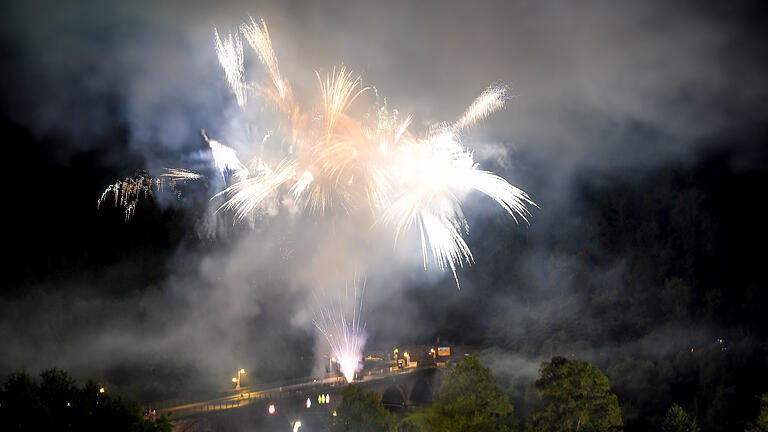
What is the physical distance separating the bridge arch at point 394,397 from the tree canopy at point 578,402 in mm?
32832

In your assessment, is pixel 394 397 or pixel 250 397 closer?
pixel 250 397

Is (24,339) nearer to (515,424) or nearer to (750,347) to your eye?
(515,424)

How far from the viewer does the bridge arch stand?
5797cm

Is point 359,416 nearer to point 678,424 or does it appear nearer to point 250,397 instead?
point 250,397

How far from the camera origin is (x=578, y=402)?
25.8 m

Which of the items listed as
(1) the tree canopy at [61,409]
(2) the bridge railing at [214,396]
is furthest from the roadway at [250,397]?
(1) the tree canopy at [61,409]

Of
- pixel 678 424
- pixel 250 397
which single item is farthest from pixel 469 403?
pixel 250 397

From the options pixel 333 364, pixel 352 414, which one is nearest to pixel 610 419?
pixel 352 414

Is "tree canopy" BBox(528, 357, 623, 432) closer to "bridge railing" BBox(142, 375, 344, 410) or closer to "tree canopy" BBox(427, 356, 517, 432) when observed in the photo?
"tree canopy" BBox(427, 356, 517, 432)

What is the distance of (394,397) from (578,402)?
3799 cm

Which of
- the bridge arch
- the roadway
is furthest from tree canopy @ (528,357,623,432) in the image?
the bridge arch

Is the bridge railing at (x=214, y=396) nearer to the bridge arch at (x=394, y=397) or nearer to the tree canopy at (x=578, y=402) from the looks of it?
the bridge arch at (x=394, y=397)

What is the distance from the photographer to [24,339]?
32.9 metres

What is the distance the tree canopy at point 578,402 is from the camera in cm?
2573
